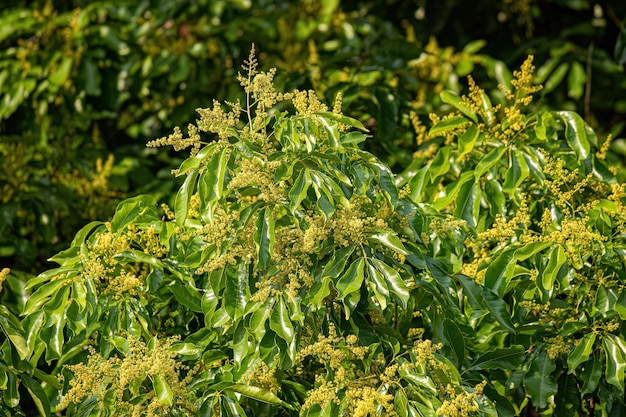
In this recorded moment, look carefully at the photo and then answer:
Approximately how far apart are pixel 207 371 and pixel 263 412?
16 centimetres

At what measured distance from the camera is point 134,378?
2162mm

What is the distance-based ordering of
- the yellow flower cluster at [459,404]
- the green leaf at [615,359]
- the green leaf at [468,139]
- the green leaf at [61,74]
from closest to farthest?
the yellow flower cluster at [459,404] → the green leaf at [615,359] → the green leaf at [468,139] → the green leaf at [61,74]

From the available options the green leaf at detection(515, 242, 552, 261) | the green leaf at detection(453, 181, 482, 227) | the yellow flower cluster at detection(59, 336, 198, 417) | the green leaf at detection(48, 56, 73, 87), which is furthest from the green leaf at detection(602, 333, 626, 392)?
the green leaf at detection(48, 56, 73, 87)

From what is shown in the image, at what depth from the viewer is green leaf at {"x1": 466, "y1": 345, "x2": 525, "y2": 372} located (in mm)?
2418

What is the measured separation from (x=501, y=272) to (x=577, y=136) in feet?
1.89

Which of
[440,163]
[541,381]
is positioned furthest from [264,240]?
[440,163]

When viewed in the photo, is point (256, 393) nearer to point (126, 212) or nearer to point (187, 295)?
point (187, 295)

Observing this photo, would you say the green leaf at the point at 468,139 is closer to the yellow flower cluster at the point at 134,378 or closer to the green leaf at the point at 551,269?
the green leaf at the point at 551,269

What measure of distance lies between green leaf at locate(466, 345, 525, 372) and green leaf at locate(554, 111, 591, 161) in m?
0.64

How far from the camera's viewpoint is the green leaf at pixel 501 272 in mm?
2432

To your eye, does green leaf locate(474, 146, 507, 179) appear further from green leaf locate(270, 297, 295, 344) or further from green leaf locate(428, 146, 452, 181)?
green leaf locate(270, 297, 295, 344)

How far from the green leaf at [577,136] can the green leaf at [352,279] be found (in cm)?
95

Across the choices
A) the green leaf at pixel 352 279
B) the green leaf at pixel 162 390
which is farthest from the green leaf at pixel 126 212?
the green leaf at pixel 352 279

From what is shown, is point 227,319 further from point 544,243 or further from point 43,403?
point 544,243
